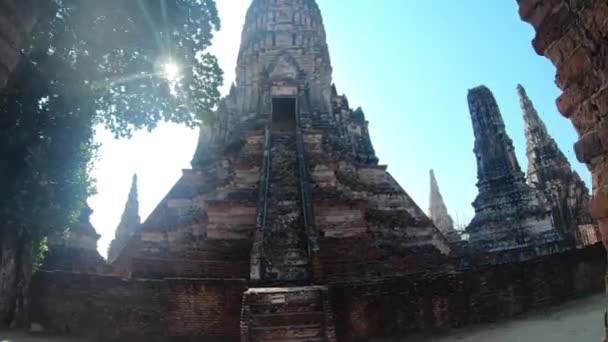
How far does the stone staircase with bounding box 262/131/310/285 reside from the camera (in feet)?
30.9

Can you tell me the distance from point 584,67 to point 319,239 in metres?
9.63

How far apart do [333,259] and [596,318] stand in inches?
233

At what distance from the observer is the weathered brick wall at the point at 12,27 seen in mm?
2514

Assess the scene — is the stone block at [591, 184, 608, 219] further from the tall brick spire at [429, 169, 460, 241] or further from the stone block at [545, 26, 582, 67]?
the tall brick spire at [429, 169, 460, 241]

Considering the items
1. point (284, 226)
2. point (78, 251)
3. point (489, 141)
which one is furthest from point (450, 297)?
point (78, 251)

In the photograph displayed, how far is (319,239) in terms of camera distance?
11.3m

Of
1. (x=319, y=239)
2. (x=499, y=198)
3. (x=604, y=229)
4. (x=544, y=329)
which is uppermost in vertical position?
(x=499, y=198)

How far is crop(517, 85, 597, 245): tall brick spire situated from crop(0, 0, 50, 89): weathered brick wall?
19874 millimetres

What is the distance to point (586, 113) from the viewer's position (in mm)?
2080

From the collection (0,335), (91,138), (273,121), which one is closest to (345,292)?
(0,335)

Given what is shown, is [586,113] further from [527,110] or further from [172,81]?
[527,110]

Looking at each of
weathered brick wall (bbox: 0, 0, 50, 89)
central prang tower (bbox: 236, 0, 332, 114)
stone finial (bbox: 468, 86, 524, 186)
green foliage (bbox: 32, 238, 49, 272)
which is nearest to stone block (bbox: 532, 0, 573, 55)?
weathered brick wall (bbox: 0, 0, 50, 89)

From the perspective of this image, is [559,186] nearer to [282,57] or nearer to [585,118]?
[282,57]

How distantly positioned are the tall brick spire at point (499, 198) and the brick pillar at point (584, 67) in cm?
1105
